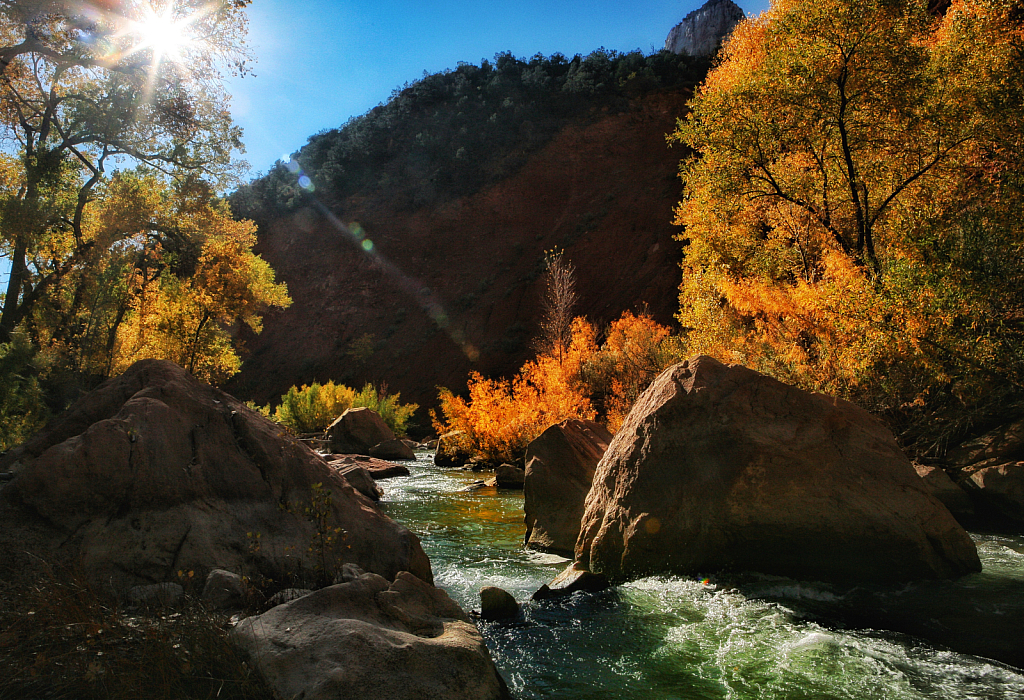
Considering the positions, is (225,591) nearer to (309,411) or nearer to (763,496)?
(763,496)

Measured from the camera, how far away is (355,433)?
2102 cm

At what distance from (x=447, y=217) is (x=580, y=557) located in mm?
48279

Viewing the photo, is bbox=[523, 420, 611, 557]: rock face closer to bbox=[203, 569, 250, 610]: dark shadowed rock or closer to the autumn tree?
bbox=[203, 569, 250, 610]: dark shadowed rock

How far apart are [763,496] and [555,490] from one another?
306 centimetres

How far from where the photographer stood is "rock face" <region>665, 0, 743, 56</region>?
6612 centimetres

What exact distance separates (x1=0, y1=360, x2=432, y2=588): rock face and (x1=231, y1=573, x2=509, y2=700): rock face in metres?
1.21

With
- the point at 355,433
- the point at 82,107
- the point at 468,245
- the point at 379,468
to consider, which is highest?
the point at 468,245

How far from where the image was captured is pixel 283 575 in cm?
430

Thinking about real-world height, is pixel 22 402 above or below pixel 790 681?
above

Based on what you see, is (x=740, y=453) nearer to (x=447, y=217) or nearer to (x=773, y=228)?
(x=773, y=228)

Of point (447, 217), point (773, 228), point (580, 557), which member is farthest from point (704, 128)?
point (447, 217)

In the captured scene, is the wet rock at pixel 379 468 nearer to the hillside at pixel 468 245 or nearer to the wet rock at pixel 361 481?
the wet rock at pixel 361 481

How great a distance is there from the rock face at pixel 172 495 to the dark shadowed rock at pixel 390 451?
15412 millimetres

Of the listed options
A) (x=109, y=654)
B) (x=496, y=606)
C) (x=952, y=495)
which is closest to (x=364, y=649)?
(x=109, y=654)
